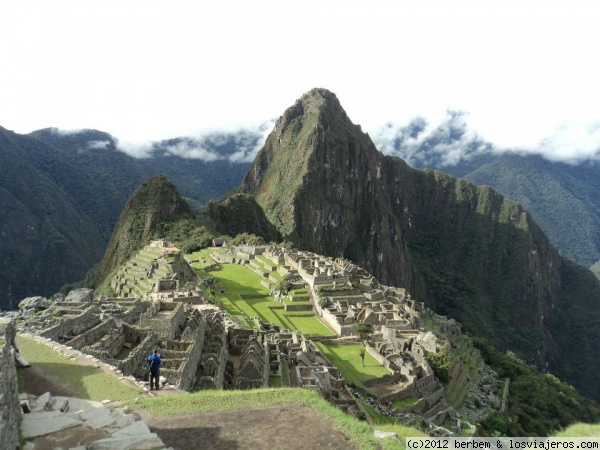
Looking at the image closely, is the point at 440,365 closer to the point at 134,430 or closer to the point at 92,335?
the point at 92,335

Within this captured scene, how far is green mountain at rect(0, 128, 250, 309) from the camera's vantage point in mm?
106375

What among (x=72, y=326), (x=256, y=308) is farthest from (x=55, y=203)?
(x=72, y=326)

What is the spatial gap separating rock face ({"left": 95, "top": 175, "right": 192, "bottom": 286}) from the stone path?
78.7 metres

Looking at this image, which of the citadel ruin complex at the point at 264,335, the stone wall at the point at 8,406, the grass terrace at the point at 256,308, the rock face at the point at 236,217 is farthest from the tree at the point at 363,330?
the rock face at the point at 236,217

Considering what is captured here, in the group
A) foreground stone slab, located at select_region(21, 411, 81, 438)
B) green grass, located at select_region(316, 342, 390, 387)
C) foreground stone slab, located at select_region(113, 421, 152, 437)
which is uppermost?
foreground stone slab, located at select_region(21, 411, 81, 438)

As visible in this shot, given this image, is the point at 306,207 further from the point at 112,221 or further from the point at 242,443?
the point at 242,443

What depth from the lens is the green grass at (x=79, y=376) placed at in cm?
1192

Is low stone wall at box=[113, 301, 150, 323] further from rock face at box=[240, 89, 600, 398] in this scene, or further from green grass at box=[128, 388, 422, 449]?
rock face at box=[240, 89, 600, 398]

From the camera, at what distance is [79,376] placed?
12.8 meters

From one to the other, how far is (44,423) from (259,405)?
15.5ft

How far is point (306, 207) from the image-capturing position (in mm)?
149500

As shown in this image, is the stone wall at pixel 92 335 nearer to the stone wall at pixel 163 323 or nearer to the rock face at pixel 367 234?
the stone wall at pixel 163 323

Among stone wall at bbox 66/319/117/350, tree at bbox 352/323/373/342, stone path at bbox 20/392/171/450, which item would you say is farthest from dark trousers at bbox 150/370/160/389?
tree at bbox 352/323/373/342

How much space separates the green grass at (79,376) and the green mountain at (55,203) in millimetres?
86932
